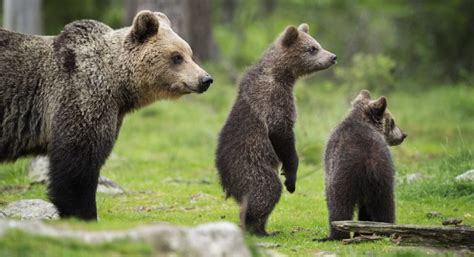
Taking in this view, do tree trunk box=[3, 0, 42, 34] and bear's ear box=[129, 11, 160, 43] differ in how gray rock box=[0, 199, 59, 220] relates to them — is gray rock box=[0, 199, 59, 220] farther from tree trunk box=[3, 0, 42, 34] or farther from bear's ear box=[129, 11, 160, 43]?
tree trunk box=[3, 0, 42, 34]

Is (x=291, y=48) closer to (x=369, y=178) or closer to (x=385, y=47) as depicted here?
(x=369, y=178)

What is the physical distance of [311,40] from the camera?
1088cm

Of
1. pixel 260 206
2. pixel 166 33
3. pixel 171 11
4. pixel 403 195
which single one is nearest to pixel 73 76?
pixel 166 33

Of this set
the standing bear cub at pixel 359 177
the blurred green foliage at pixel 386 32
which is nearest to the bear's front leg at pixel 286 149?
the standing bear cub at pixel 359 177

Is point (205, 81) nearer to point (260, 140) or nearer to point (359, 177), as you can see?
point (260, 140)

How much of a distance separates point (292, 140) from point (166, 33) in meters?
1.89

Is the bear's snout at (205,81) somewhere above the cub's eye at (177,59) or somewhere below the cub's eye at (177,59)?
below

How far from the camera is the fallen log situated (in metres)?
8.26

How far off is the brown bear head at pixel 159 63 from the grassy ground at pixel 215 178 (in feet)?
5.21

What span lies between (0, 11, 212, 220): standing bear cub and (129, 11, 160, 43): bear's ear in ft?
0.04

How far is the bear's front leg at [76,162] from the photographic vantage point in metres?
8.66

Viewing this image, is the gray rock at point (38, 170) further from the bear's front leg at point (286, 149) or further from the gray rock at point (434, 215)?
the gray rock at point (434, 215)

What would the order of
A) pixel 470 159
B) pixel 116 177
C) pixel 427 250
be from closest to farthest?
pixel 427 250 → pixel 470 159 → pixel 116 177

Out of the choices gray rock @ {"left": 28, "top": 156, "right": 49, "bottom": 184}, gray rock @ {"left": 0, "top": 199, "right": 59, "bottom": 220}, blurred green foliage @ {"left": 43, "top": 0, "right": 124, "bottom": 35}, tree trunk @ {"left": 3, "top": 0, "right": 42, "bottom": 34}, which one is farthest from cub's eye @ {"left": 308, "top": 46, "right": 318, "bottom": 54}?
blurred green foliage @ {"left": 43, "top": 0, "right": 124, "bottom": 35}
